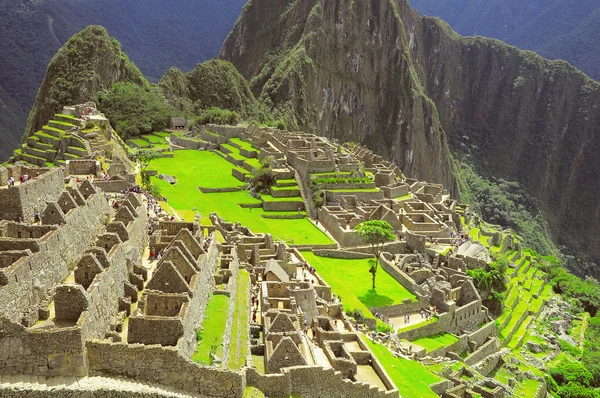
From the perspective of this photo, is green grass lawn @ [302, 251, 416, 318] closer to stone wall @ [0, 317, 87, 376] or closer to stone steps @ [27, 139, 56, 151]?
stone wall @ [0, 317, 87, 376]

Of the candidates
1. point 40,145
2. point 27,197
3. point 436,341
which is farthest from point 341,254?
point 40,145

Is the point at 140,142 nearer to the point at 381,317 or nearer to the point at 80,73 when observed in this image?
the point at 80,73

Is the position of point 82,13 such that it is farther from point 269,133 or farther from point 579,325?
point 579,325

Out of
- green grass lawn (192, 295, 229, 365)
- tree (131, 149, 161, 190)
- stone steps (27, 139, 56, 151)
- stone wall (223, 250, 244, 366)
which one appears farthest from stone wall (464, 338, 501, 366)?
stone steps (27, 139, 56, 151)

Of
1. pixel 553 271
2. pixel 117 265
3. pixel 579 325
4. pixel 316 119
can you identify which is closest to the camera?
pixel 117 265

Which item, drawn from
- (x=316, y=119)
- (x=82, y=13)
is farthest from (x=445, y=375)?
(x=316, y=119)
